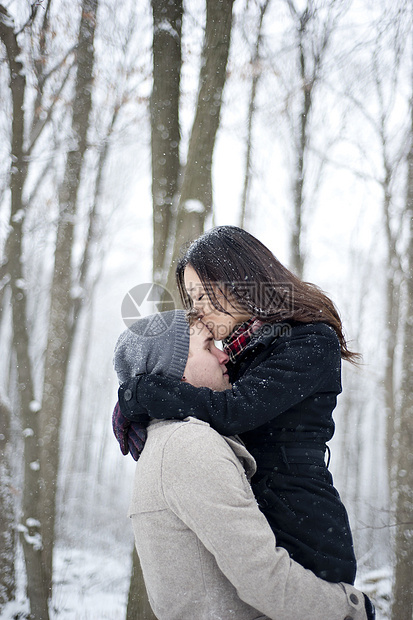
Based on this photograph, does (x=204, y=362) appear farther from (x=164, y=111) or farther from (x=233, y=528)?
(x=164, y=111)

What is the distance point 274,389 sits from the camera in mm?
1446

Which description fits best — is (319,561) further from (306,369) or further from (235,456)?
(306,369)

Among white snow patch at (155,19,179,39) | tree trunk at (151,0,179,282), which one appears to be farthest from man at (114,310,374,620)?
white snow patch at (155,19,179,39)

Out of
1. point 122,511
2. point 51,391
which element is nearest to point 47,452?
point 51,391

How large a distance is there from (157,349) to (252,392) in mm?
364

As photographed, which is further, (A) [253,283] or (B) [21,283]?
(B) [21,283]

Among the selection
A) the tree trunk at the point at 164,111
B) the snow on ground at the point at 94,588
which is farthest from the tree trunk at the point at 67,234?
the snow on ground at the point at 94,588

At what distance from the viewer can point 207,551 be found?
132 cm

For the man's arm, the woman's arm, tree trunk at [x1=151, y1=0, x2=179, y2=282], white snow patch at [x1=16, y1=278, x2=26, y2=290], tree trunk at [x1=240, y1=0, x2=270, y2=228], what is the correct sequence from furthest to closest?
tree trunk at [x1=240, y1=0, x2=270, y2=228] → white snow patch at [x1=16, y1=278, x2=26, y2=290] → tree trunk at [x1=151, y1=0, x2=179, y2=282] → the woman's arm → the man's arm

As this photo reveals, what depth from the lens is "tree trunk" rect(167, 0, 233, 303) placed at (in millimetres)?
2680

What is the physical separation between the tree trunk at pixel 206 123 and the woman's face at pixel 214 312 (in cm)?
92

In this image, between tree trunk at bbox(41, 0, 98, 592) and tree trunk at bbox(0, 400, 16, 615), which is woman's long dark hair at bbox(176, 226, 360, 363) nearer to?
tree trunk at bbox(41, 0, 98, 592)

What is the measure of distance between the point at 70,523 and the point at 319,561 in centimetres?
1215

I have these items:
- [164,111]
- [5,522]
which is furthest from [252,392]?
[5,522]
